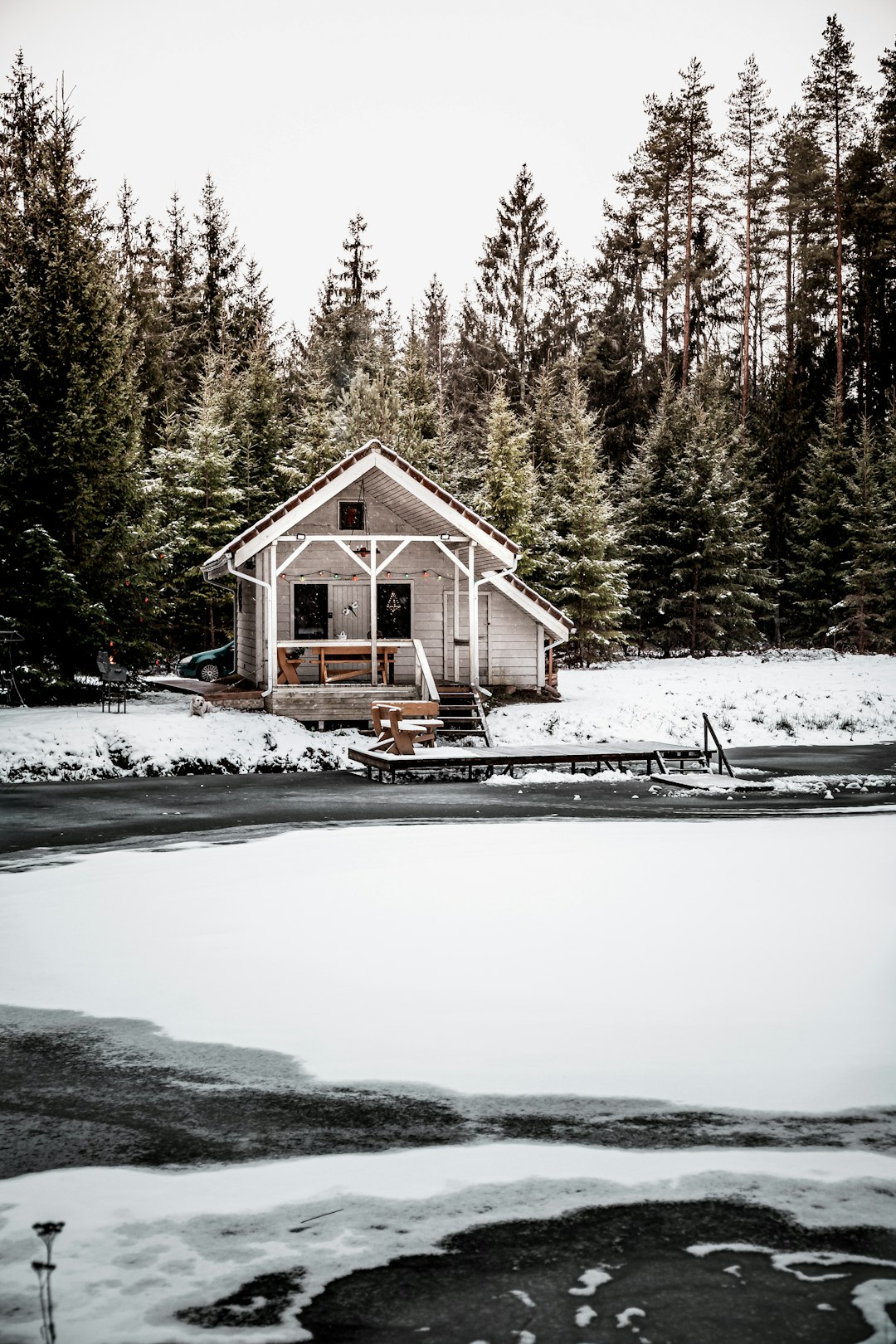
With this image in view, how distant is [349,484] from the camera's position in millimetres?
26031

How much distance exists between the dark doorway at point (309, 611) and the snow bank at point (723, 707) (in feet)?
16.0

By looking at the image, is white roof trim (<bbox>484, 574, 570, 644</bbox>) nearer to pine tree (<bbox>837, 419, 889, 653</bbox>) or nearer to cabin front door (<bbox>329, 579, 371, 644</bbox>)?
cabin front door (<bbox>329, 579, 371, 644</bbox>)

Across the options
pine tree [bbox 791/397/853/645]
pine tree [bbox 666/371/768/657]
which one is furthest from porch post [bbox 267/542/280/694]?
pine tree [bbox 791/397/853/645]

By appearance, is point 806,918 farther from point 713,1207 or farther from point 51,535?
point 51,535

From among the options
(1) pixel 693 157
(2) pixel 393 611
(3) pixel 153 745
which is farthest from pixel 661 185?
(3) pixel 153 745

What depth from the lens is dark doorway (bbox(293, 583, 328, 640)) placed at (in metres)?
29.1

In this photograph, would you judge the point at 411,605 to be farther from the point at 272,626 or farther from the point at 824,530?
the point at 824,530

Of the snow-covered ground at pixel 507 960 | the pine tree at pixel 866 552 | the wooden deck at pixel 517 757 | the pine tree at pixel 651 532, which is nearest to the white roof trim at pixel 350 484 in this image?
the wooden deck at pixel 517 757

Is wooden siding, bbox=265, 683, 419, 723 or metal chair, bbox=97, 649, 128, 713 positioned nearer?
metal chair, bbox=97, 649, 128, 713

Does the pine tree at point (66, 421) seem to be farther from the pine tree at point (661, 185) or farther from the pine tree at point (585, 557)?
the pine tree at point (661, 185)

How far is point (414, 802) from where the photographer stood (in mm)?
16734

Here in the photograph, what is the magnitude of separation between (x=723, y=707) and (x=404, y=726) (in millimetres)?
10060

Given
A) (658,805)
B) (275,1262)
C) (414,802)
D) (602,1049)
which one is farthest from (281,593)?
(275,1262)

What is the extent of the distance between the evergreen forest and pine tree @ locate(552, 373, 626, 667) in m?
0.11
